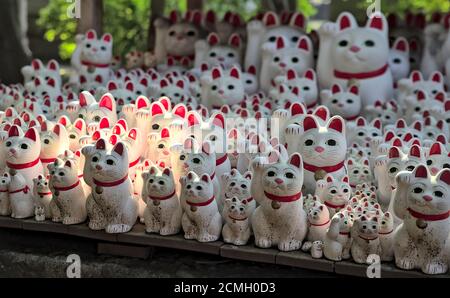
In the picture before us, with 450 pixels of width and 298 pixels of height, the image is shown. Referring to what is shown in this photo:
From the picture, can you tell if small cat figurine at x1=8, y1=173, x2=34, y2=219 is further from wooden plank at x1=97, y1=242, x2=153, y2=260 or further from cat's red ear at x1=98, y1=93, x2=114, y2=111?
cat's red ear at x1=98, y1=93, x2=114, y2=111

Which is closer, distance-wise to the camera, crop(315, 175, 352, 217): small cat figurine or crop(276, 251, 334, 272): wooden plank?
crop(276, 251, 334, 272): wooden plank

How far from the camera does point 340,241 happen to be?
144 inches

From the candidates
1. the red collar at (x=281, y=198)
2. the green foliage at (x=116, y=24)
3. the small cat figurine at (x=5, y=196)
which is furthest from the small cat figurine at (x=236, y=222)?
the green foliage at (x=116, y=24)

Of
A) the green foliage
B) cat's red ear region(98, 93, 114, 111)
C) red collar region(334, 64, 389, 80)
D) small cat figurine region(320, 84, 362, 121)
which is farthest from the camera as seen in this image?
the green foliage

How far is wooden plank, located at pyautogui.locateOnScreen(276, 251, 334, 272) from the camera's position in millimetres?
3660

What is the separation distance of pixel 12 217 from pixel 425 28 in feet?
13.4

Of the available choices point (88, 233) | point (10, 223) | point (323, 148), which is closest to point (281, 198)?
point (323, 148)

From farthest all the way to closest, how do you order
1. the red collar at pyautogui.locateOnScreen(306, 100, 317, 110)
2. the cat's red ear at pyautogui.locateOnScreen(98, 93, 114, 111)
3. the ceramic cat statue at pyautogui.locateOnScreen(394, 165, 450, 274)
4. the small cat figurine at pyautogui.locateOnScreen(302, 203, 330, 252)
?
1. the red collar at pyautogui.locateOnScreen(306, 100, 317, 110)
2. the cat's red ear at pyautogui.locateOnScreen(98, 93, 114, 111)
3. the small cat figurine at pyautogui.locateOnScreen(302, 203, 330, 252)
4. the ceramic cat statue at pyautogui.locateOnScreen(394, 165, 450, 274)

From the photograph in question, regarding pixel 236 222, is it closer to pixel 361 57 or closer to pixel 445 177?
pixel 445 177

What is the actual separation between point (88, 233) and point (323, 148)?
1.32 m

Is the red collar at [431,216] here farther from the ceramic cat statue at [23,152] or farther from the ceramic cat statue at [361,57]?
the ceramic cat statue at [361,57]

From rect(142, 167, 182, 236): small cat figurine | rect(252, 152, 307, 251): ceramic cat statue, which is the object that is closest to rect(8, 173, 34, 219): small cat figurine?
rect(142, 167, 182, 236): small cat figurine

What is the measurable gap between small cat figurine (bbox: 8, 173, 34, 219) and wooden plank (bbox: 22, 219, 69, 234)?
0.06 meters
